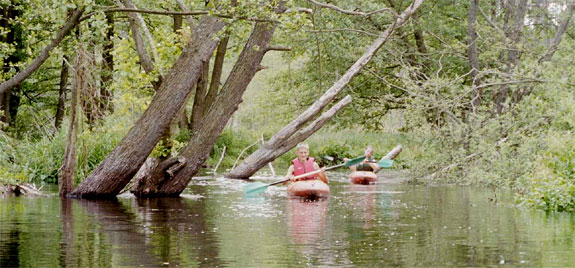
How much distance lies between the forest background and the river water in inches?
58.9

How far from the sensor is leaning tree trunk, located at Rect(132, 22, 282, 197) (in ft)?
58.3

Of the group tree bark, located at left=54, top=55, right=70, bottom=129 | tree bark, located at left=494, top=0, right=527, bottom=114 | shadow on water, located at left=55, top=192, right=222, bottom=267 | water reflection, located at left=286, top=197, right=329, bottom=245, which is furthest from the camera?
tree bark, located at left=54, top=55, right=70, bottom=129

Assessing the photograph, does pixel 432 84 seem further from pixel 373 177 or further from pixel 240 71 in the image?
pixel 240 71

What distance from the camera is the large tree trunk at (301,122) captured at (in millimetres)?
23078

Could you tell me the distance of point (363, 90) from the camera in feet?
109

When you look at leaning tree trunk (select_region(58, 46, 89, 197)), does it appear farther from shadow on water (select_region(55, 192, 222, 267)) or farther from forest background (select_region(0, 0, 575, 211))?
shadow on water (select_region(55, 192, 222, 267))

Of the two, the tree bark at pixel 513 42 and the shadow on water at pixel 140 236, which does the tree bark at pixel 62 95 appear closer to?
the tree bark at pixel 513 42

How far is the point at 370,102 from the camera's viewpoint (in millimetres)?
33469

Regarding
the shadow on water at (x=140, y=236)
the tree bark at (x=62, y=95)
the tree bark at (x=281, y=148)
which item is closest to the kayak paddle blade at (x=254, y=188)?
the shadow on water at (x=140, y=236)

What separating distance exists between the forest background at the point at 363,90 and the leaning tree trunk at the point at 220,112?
1.27 feet

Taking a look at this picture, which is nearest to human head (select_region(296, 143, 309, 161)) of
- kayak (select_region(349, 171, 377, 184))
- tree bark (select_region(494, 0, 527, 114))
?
kayak (select_region(349, 171, 377, 184))

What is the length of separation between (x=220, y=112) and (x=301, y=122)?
5717 mm

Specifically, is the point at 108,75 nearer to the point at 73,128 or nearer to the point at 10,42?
the point at 10,42

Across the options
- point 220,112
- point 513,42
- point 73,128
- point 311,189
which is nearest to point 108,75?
point 220,112
